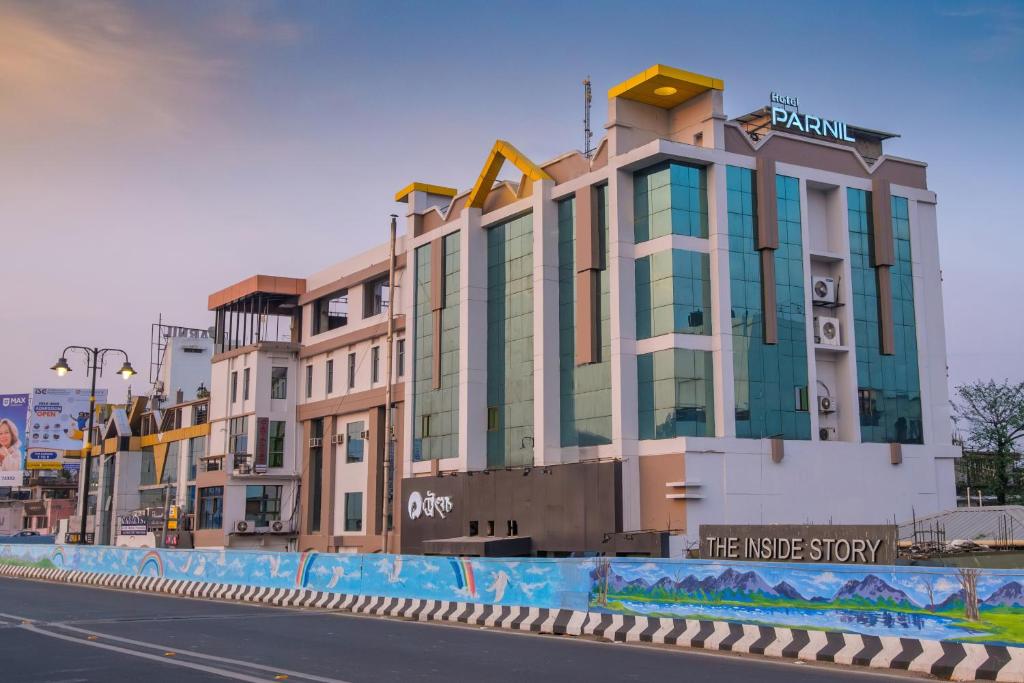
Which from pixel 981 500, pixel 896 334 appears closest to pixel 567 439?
pixel 896 334

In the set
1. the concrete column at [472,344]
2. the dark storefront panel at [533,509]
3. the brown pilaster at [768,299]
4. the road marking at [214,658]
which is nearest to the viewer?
the road marking at [214,658]

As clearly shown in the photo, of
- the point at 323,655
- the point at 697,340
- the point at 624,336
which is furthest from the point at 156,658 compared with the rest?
the point at 697,340

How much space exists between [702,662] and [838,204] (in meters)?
30.4

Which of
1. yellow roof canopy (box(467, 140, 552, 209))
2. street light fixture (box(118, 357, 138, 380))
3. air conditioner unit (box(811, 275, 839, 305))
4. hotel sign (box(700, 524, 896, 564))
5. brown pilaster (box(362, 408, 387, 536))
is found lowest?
hotel sign (box(700, 524, 896, 564))

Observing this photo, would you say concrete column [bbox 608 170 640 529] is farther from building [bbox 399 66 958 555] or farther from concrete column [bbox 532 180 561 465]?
concrete column [bbox 532 180 561 465]

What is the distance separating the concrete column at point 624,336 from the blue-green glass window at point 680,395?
812 mm

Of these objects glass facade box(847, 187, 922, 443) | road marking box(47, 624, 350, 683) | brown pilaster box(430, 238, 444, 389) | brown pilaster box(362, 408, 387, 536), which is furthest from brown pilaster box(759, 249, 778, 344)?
road marking box(47, 624, 350, 683)

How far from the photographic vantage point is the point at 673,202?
131ft

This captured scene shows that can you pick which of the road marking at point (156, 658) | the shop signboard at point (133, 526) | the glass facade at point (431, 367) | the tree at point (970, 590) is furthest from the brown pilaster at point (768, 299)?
the shop signboard at point (133, 526)

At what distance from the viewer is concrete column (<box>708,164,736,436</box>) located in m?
39.0

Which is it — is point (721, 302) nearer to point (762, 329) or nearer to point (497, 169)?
point (762, 329)

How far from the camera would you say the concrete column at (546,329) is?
4334 centimetres

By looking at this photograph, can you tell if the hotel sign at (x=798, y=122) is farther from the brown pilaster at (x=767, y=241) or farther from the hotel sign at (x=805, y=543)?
the hotel sign at (x=805, y=543)

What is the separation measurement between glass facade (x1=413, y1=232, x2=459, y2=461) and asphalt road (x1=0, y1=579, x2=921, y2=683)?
23.2 m
